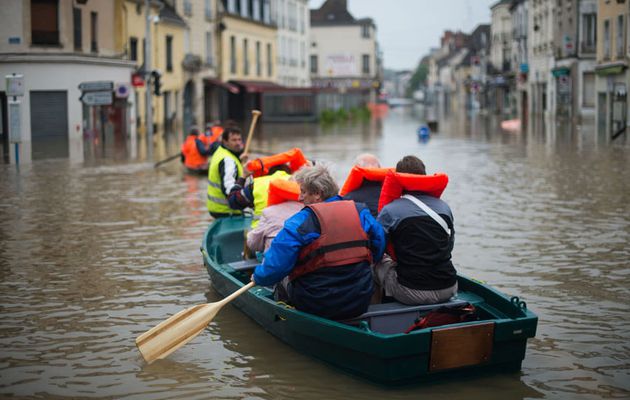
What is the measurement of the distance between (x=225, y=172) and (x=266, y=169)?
105cm

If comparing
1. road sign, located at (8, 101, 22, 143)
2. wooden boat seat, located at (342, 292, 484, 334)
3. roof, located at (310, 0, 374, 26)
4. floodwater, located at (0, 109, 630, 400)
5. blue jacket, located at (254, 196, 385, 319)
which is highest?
roof, located at (310, 0, 374, 26)

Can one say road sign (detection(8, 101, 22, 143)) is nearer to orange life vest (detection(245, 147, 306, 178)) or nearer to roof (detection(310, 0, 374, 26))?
orange life vest (detection(245, 147, 306, 178))

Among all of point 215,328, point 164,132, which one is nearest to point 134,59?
point 164,132

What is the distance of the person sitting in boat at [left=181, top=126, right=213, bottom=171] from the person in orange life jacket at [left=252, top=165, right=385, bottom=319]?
15.2 metres

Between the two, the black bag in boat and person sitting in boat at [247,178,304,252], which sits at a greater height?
person sitting in boat at [247,178,304,252]

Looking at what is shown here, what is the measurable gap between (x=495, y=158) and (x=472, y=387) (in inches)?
815

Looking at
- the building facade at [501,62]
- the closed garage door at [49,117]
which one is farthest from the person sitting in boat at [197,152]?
the building facade at [501,62]

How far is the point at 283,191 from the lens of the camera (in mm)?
8305

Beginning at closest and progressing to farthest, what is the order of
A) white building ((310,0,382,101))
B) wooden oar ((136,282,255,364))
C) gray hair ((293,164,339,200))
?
gray hair ((293,164,339,200)) < wooden oar ((136,282,255,364)) < white building ((310,0,382,101))

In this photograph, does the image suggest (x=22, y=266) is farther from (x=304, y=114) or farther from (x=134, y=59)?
(x=304, y=114)

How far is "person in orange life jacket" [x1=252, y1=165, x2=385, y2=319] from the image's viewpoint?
677 centimetres

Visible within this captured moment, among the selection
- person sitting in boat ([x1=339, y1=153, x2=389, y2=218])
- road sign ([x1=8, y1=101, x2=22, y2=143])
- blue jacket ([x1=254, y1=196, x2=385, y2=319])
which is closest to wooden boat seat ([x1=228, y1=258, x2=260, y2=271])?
person sitting in boat ([x1=339, y1=153, x2=389, y2=218])

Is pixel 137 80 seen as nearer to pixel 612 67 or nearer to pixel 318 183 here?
pixel 612 67

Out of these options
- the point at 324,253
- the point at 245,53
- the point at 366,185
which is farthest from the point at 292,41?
the point at 324,253
